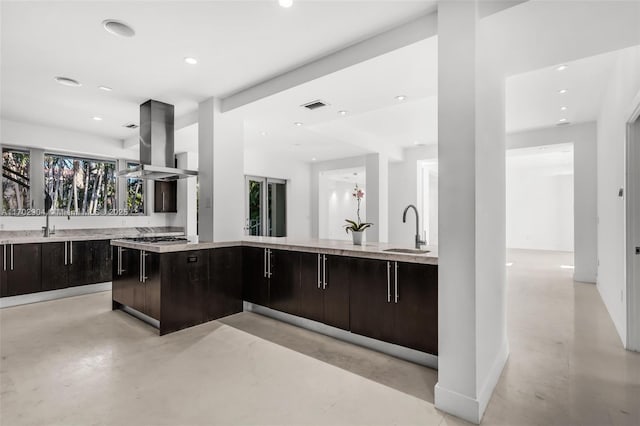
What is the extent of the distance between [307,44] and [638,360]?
3.78 metres

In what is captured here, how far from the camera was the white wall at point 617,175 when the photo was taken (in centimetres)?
292

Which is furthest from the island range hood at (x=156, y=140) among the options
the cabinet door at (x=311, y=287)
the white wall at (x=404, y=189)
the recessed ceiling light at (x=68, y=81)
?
the white wall at (x=404, y=189)

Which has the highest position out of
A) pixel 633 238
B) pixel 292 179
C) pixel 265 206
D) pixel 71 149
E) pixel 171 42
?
pixel 171 42

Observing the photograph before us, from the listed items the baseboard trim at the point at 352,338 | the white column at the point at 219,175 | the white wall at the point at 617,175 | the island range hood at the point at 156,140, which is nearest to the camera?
the baseboard trim at the point at 352,338

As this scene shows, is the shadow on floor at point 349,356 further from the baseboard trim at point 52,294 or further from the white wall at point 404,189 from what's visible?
the white wall at point 404,189

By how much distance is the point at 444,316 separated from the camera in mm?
A: 2051

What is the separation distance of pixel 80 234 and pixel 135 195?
1207 mm

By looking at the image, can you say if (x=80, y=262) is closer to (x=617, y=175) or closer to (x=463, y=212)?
(x=463, y=212)

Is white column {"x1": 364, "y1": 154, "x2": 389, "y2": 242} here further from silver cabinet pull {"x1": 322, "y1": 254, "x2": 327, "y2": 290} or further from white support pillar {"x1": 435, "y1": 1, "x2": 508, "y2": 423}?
white support pillar {"x1": 435, "y1": 1, "x2": 508, "y2": 423}

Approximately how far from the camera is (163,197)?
6.41 meters

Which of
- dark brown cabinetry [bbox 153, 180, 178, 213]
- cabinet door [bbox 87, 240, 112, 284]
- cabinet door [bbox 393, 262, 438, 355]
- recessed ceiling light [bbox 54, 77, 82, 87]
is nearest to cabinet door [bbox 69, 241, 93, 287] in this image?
cabinet door [bbox 87, 240, 112, 284]

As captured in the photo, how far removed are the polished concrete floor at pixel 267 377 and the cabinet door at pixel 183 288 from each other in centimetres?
14

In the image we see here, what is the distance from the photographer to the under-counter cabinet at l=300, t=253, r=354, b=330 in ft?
9.76

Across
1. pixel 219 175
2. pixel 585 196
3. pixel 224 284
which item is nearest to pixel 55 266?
pixel 224 284
